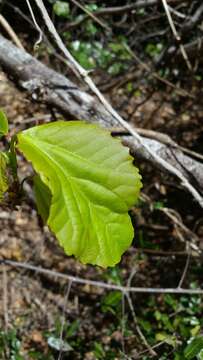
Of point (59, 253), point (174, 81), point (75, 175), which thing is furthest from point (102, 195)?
point (174, 81)

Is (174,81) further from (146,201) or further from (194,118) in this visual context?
(146,201)

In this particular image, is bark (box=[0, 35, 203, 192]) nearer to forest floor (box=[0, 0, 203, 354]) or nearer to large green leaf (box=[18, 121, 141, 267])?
forest floor (box=[0, 0, 203, 354])

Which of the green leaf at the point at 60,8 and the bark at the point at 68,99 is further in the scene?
the green leaf at the point at 60,8

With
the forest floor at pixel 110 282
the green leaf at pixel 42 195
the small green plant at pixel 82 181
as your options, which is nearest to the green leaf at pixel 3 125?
the small green plant at pixel 82 181

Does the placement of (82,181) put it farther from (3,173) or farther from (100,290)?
(100,290)

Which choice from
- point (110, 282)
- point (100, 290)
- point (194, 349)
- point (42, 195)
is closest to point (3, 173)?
point (42, 195)

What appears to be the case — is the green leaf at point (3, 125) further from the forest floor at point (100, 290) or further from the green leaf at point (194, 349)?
the forest floor at point (100, 290)
